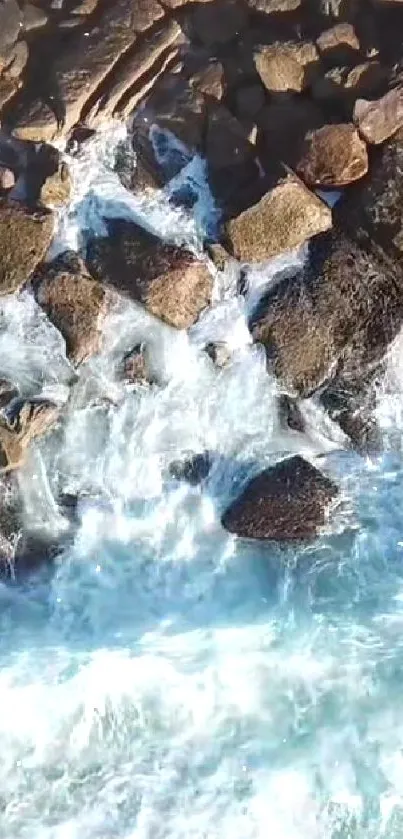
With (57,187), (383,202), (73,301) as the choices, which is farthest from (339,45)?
(73,301)

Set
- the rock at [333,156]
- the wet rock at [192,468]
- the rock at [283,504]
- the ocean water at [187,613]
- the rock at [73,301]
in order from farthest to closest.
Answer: the wet rock at [192,468] < the rock at [283,504] < the rock at [73,301] < the ocean water at [187,613] < the rock at [333,156]

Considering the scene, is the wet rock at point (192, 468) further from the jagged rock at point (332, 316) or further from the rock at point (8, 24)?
the rock at point (8, 24)

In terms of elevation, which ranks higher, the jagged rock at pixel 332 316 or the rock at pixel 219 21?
the rock at pixel 219 21

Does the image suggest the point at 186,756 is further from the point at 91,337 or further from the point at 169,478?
the point at 91,337

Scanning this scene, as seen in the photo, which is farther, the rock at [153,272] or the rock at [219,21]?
the rock at [219,21]

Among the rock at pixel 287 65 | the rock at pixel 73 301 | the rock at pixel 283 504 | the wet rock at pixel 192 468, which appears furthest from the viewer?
the wet rock at pixel 192 468

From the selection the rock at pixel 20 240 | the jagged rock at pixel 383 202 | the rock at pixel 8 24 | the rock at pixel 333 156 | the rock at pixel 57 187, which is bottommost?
the jagged rock at pixel 383 202

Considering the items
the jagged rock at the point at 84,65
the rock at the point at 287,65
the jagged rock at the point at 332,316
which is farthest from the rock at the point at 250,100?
the jagged rock at the point at 332,316

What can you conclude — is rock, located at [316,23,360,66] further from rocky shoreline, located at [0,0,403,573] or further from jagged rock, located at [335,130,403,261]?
jagged rock, located at [335,130,403,261]
